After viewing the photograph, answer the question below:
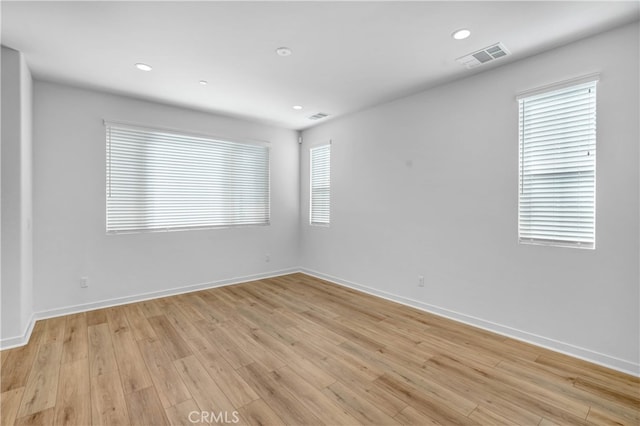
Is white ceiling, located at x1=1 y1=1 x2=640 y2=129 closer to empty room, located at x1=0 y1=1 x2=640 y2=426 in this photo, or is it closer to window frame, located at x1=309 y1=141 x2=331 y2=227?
empty room, located at x1=0 y1=1 x2=640 y2=426

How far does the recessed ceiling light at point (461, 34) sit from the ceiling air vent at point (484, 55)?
0.33 metres

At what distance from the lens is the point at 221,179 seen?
475cm

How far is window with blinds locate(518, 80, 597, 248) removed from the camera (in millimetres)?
2467

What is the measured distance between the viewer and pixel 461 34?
2416mm

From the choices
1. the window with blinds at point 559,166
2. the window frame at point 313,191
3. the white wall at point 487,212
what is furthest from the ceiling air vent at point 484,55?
the window frame at point 313,191

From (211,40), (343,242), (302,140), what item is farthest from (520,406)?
(302,140)

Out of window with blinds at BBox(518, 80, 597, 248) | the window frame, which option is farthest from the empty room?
the window frame

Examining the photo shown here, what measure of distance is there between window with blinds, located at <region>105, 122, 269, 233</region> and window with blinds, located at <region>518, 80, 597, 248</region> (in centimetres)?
387

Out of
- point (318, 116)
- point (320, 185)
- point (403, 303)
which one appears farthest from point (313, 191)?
point (403, 303)

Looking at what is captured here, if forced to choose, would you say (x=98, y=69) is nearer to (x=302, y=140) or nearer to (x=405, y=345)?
(x=302, y=140)

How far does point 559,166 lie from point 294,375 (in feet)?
9.53

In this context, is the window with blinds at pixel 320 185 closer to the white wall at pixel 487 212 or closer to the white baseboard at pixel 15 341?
the white wall at pixel 487 212

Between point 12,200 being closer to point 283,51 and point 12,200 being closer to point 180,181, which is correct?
point 180,181

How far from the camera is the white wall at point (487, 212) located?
7.60 ft
